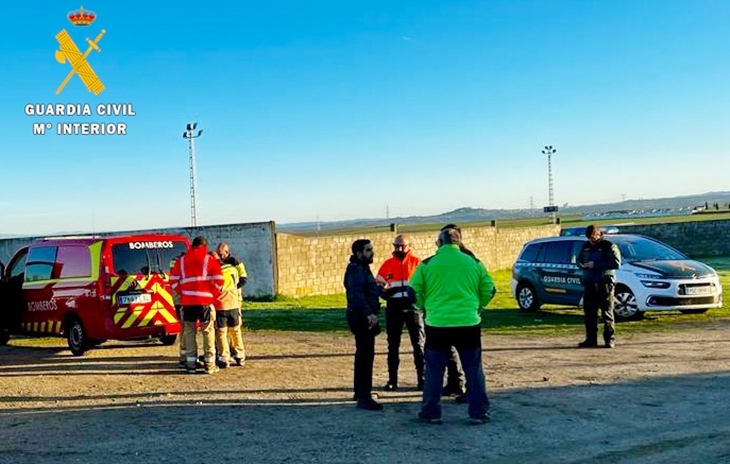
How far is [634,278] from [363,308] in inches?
337

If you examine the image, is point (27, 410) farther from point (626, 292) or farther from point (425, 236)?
point (425, 236)

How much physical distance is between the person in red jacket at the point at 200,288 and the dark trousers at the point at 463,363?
13.8 feet

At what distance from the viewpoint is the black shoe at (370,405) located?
27.9 ft

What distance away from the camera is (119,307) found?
1253 centimetres

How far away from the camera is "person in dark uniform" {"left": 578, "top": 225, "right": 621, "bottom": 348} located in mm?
12484

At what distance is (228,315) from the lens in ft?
37.7

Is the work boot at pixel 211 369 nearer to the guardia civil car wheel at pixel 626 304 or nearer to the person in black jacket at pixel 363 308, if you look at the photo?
the person in black jacket at pixel 363 308

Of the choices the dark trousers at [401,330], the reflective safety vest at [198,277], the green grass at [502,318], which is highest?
the reflective safety vest at [198,277]

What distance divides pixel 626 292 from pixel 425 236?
1327 cm

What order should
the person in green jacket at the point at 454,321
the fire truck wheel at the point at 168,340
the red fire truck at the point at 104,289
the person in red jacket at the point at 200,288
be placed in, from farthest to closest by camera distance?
the fire truck wheel at the point at 168,340 → the red fire truck at the point at 104,289 → the person in red jacket at the point at 200,288 → the person in green jacket at the point at 454,321

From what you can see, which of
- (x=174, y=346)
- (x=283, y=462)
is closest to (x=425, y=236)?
(x=174, y=346)

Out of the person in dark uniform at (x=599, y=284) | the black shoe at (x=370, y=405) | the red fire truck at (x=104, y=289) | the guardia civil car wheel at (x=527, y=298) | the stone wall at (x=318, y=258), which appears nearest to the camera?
the black shoe at (x=370, y=405)

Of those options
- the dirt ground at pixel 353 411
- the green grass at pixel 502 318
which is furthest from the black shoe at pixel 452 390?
the green grass at pixel 502 318

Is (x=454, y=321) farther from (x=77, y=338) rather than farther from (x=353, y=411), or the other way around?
(x=77, y=338)
